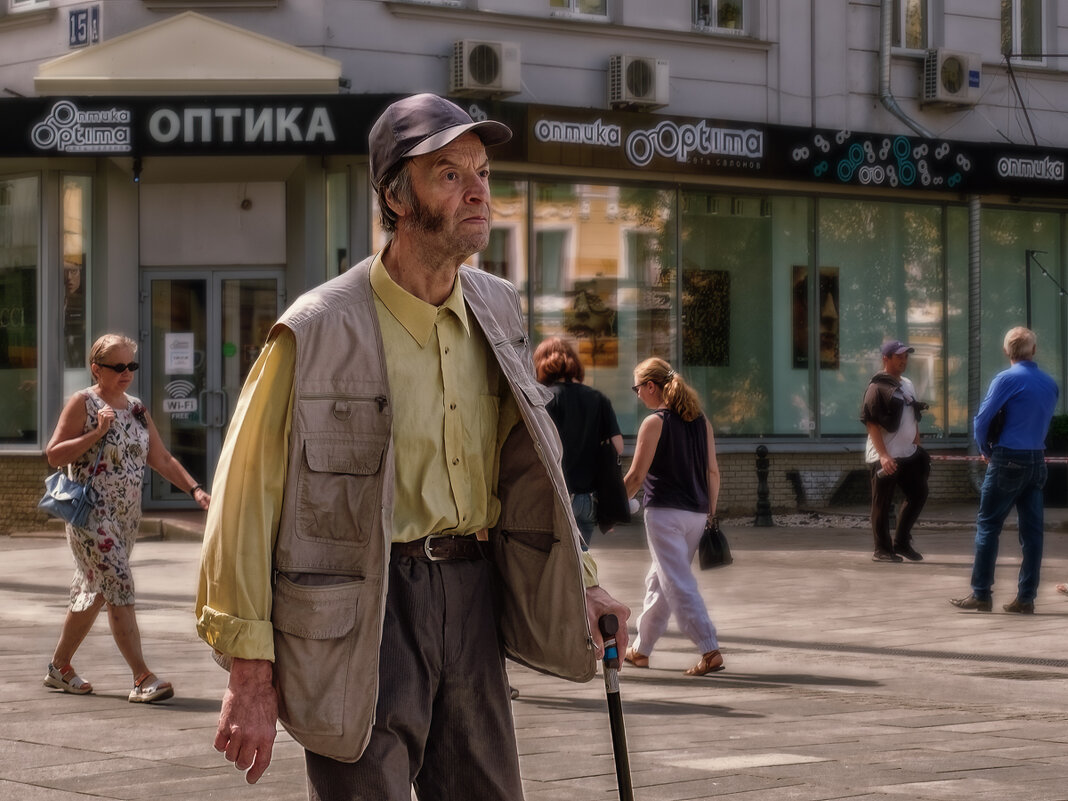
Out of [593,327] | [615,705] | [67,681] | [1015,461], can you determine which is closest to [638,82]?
[593,327]

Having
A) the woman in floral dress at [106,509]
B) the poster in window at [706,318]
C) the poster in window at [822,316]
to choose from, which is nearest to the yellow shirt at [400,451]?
the woman in floral dress at [106,509]

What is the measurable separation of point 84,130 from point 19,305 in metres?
2.63

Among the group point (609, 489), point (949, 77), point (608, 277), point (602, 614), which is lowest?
point (609, 489)

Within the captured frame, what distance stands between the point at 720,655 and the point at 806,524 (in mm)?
10531

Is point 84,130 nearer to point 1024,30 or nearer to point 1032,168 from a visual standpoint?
point 1032,168

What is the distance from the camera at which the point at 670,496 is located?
966cm

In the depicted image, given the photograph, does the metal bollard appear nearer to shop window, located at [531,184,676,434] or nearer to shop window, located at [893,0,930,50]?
shop window, located at [531,184,676,434]

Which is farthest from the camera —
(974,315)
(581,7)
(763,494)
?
(974,315)

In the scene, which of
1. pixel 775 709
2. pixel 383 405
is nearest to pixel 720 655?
pixel 775 709

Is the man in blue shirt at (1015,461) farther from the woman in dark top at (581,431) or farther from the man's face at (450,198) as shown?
the man's face at (450,198)

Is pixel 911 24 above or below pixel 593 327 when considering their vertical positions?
above

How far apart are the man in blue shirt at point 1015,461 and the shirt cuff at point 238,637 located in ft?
30.4

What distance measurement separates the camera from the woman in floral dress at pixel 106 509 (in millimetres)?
8344

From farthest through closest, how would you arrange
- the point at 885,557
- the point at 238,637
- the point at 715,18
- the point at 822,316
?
1. the point at 822,316
2. the point at 715,18
3. the point at 885,557
4. the point at 238,637
